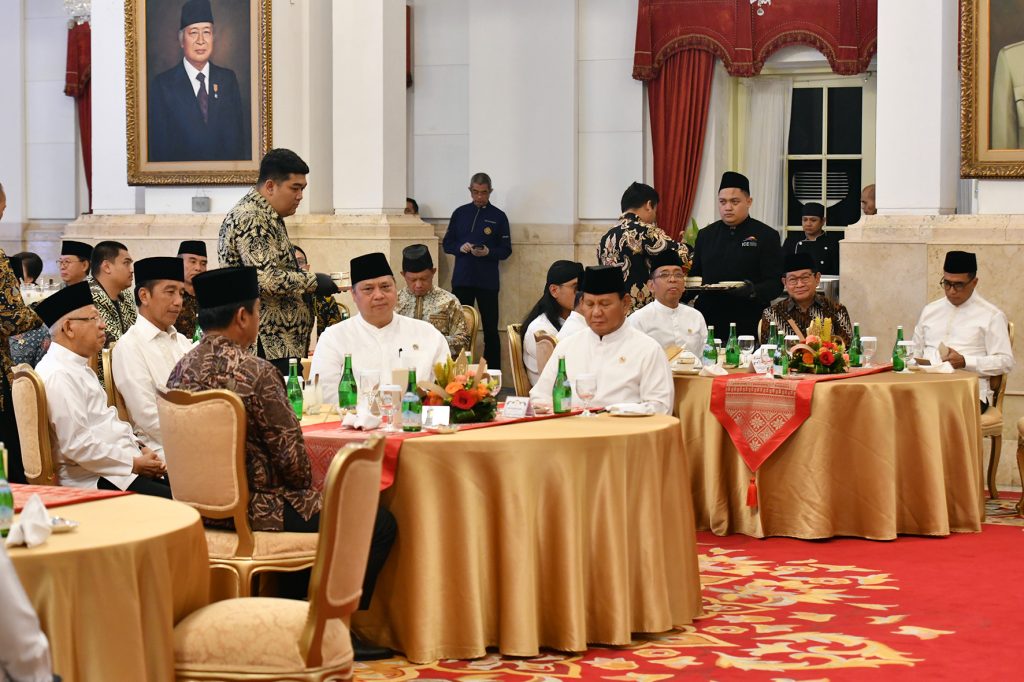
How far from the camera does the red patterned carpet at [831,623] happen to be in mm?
4965

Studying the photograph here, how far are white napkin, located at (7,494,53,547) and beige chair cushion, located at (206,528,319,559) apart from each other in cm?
122

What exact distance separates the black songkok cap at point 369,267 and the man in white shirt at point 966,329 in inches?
128

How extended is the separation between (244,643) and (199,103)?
25.3 ft

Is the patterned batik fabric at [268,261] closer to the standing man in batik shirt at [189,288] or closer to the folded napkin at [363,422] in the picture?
the standing man in batik shirt at [189,288]

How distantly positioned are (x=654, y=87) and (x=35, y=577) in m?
10.4

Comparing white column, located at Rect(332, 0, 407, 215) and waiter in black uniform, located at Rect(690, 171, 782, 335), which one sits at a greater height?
white column, located at Rect(332, 0, 407, 215)

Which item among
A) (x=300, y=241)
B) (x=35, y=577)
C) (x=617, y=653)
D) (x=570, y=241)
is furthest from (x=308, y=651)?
(x=570, y=241)

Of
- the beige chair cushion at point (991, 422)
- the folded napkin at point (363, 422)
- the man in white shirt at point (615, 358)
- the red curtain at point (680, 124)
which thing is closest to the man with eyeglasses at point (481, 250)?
the red curtain at point (680, 124)

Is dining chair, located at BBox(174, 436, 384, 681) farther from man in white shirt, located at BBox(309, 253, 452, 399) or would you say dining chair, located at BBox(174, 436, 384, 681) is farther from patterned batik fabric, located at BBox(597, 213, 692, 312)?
patterned batik fabric, located at BBox(597, 213, 692, 312)

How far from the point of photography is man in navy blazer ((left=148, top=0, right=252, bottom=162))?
10.9 m

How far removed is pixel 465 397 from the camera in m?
5.55

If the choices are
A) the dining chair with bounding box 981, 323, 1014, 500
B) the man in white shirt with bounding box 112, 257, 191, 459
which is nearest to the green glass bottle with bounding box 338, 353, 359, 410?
the man in white shirt with bounding box 112, 257, 191, 459

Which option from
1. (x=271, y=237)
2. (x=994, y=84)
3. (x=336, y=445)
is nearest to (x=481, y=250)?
(x=994, y=84)

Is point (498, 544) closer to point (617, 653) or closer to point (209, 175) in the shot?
point (617, 653)
